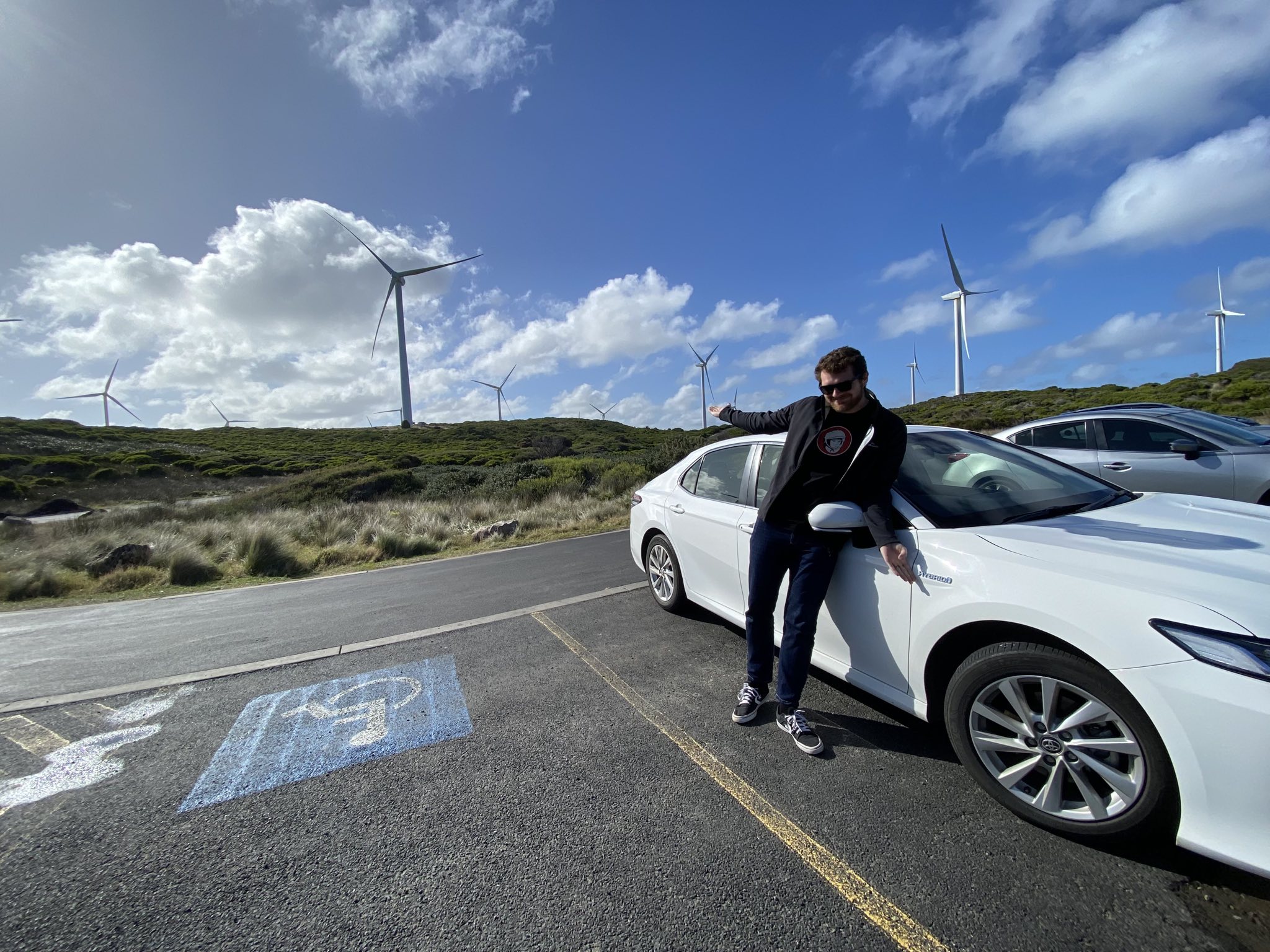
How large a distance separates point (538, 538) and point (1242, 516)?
9.60 meters

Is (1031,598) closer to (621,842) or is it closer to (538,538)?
(621,842)

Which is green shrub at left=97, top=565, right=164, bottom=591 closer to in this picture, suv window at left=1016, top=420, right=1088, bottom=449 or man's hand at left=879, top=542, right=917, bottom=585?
man's hand at left=879, top=542, right=917, bottom=585

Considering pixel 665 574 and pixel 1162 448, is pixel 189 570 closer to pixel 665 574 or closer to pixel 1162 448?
pixel 665 574

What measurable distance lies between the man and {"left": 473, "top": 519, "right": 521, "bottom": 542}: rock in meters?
9.16

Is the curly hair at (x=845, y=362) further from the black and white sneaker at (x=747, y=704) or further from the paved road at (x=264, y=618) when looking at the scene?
the paved road at (x=264, y=618)

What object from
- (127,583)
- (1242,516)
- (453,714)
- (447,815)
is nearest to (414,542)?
(127,583)

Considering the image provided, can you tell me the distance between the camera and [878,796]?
7.34 ft

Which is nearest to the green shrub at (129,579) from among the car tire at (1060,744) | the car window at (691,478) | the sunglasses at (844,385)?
the car window at (691,478)

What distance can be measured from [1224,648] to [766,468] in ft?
6.95

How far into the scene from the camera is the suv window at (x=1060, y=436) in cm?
649

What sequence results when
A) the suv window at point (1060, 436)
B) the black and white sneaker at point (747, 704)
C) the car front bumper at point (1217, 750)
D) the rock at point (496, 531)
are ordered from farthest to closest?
the rock at point (496, 531)
the suv window at point (1060, 436)
the black and white sneaker at point (747, 704)
the car front bumper at point (1217, 750)

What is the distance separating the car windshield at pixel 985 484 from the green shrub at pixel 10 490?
3923 centimetres

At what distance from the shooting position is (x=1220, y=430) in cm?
580

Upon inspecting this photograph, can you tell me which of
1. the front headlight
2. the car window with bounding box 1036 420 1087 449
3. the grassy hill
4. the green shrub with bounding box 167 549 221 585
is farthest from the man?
the grassy hill
